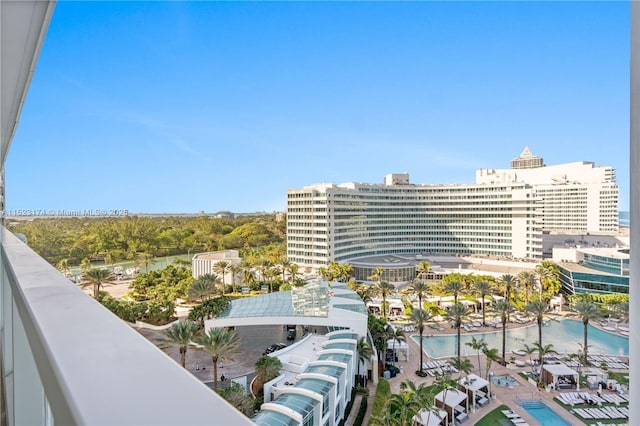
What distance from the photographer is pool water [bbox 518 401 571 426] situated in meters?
7.50

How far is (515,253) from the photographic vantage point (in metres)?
22.6

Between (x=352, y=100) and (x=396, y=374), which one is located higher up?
(x=352, y=100)

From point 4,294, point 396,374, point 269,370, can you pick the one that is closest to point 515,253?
point 396,374

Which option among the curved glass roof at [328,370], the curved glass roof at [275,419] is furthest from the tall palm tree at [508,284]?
the curved glass roof at [275,419]

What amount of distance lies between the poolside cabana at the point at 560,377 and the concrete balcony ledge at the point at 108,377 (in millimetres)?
11088

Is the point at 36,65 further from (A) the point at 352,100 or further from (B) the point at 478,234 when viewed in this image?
(A) the point at 352,100

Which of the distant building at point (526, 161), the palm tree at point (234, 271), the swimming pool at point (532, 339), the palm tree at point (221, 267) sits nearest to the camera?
the swimming pool at point (532, 339)

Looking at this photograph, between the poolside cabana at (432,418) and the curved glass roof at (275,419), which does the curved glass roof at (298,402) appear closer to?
the curved glass roof at (275,419)

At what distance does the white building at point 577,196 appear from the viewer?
94.3 ft

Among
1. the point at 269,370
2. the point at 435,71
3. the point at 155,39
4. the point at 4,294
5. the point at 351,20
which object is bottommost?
the point at 269,370

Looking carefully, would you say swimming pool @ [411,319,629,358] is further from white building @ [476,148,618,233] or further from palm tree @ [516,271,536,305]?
white building @ [476,148,618,233]

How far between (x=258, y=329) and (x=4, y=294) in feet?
37.0

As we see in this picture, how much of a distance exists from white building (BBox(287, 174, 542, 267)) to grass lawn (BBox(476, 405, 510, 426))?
40.7 ft

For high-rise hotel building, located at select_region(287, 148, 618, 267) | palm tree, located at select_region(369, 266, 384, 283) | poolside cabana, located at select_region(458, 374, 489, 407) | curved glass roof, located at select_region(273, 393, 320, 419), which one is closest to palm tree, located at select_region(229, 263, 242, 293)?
high-rise hotel building, located at select_region(287, 148, 618, 267)
